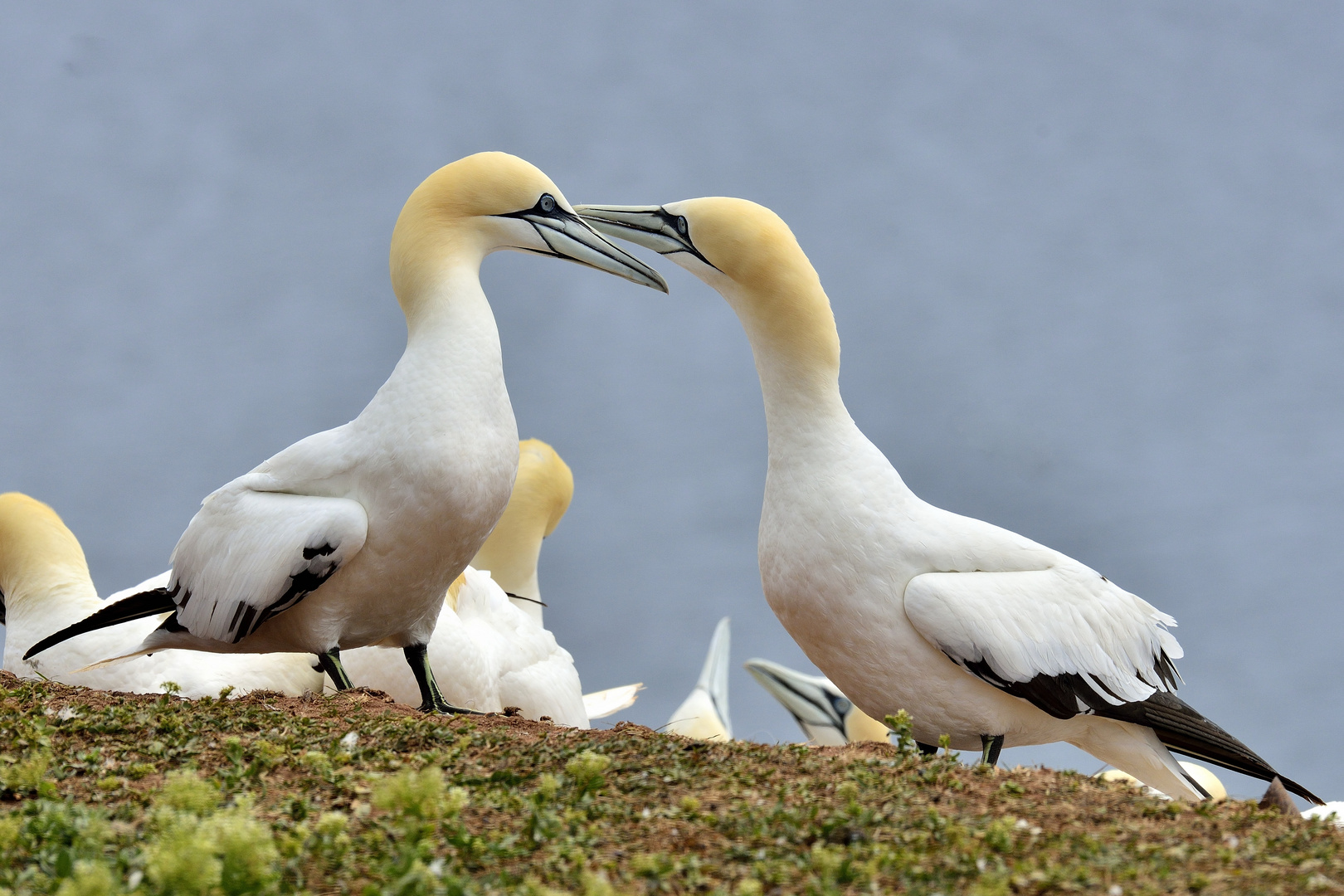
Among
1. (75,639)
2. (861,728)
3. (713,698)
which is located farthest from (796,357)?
(713,698)

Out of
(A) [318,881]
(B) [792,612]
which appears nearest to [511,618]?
(B) [792,612]

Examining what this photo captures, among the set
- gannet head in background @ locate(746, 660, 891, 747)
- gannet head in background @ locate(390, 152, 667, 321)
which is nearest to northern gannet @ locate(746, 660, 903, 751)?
gannet head in background @ locate(746, 660, 891, 747)

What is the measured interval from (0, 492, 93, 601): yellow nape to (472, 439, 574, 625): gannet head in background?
3.02 meters

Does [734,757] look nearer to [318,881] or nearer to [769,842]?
[769,842]

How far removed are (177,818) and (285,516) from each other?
2678mm

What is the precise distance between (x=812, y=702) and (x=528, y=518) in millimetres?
8936

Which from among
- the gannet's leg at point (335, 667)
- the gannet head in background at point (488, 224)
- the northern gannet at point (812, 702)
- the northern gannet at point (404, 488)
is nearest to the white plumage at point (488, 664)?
the northern gannet at point (404, 488)

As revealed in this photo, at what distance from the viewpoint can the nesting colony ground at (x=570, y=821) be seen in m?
2.81

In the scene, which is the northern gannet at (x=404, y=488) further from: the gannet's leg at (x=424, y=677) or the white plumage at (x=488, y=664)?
the white plumage at (x=488, y=664)

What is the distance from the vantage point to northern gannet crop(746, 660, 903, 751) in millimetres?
17281

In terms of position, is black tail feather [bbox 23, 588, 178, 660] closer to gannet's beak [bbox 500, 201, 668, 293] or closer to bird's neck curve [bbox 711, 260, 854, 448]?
gannet's beak [bbox 500, 201, 668, 293]

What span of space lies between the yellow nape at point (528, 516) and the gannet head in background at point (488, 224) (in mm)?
3724

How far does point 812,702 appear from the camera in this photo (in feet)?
58.2

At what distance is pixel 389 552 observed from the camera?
5.54m
